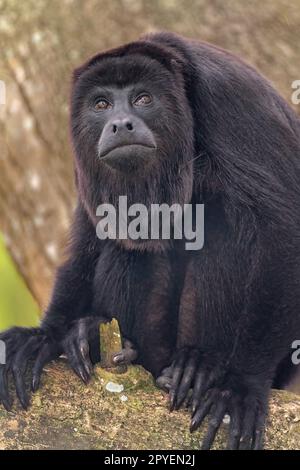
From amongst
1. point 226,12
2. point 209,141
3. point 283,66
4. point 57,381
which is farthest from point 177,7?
point 57,381

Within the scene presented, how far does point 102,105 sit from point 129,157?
29cm

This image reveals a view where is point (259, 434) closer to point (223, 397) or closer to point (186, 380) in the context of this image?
point (223, 397)

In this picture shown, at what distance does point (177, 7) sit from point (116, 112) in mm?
1852

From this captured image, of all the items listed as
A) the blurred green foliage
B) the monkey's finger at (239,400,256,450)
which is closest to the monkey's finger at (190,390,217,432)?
the monkey's finger at (239,400,256,450)

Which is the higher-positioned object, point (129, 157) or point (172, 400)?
point (129, 157)

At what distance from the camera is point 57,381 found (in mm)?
3627

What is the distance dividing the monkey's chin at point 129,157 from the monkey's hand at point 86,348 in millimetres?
658

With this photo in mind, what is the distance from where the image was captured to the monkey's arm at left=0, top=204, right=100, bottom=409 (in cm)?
380

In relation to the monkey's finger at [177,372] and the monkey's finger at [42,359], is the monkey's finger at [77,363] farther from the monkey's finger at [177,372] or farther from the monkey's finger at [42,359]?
the monkey's finger at [177,372]

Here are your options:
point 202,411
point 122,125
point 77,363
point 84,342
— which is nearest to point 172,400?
point 202,411

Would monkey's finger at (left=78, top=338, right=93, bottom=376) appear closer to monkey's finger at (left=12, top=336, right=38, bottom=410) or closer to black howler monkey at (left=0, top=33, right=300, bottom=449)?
black howler monkey at (left=0, top=33, right=300, bottom=449)

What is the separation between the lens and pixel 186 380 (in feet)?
12.1

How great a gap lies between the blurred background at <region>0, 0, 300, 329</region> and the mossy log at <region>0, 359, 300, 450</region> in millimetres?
1974

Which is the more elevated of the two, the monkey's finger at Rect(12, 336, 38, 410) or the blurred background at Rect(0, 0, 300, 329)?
the blurred background at Rect(0, 0, 300, 329)
